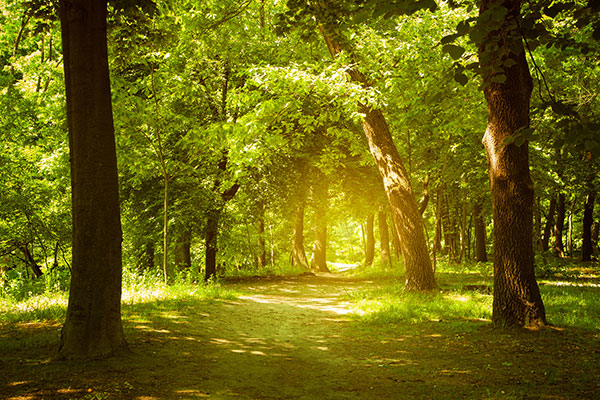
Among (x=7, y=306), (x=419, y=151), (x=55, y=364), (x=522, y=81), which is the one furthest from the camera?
(x=419, y=151)

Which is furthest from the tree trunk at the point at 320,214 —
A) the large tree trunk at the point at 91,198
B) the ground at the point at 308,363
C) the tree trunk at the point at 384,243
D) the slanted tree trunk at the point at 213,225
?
the large tree trunk at the point at 91,198

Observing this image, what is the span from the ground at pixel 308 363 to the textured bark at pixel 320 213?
1316 centimetres

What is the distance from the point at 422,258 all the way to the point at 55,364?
29.9 feet

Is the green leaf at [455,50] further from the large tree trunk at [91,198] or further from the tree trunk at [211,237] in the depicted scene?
the tree trunk at [211,237]

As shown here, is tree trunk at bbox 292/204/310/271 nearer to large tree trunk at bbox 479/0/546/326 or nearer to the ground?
the ground

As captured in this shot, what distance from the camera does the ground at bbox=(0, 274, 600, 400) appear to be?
13.5 feet

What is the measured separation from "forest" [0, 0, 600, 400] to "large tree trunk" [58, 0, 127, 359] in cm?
3

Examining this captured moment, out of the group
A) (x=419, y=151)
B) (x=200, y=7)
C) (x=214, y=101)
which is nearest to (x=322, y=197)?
(x=419, y=151)

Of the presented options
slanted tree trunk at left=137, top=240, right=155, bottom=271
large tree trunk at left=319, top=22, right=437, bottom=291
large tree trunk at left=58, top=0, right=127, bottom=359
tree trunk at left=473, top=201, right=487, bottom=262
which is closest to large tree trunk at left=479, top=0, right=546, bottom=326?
large tree trunk at left=319, top=22, right=437, bottom=291

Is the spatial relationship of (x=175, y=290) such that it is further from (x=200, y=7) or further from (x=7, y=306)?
(x=200, y=7)

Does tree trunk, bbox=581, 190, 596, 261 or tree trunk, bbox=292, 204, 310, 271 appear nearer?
tree trunk, bbox=581, 190, 596, 261

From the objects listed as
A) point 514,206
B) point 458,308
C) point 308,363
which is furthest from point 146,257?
point 514,206

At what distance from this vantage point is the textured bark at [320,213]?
21.2 m

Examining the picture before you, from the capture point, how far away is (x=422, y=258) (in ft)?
36.9
